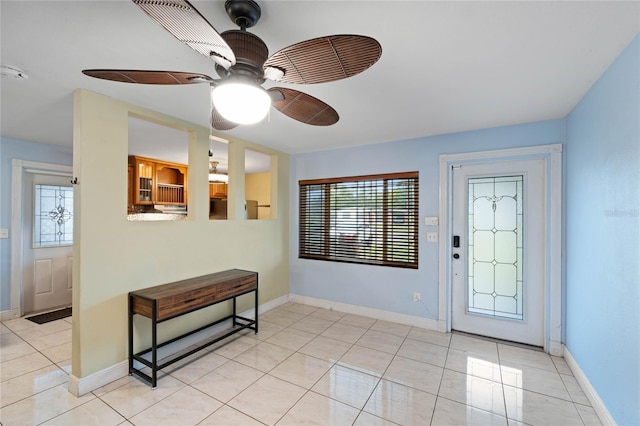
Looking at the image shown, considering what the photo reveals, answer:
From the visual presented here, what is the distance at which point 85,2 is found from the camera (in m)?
1.31

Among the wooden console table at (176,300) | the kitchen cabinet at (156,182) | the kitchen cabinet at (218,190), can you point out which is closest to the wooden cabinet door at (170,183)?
the kitchen cabinet at (156,182)

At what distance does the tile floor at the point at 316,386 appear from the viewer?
77.9 inches

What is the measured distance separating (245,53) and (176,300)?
2066mm

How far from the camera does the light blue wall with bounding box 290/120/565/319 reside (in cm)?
314

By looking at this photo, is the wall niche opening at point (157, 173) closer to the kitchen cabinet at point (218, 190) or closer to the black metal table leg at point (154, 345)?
the kitchen cabinet at point (218, 190)

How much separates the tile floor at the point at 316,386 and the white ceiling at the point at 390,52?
2321 mm

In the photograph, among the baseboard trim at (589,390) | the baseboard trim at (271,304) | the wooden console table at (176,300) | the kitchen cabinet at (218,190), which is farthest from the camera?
the kitchen cabinet at (218,190)

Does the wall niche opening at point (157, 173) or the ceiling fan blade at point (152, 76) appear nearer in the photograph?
the ceiling fan blade at point (152, 76)

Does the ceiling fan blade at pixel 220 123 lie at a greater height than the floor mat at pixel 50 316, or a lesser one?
greater

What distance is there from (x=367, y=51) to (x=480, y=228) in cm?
281

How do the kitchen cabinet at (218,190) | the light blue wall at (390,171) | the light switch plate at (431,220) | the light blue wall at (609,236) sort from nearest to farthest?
the light blue wall at (609,236), the light blue wall at (390,171), the light switch plate at (431,220), the kitchen cabinet at (218,190)

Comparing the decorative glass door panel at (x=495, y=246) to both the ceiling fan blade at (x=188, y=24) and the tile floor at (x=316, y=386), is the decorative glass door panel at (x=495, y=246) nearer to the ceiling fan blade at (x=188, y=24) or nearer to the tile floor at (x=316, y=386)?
the tile floor at (x=316, y=386)

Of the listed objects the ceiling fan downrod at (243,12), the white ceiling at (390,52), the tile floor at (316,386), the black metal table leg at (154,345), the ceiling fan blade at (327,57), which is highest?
the white ceiling at (390,52)

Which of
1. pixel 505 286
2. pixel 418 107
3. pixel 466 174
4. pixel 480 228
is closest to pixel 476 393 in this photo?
pixel 505 286
